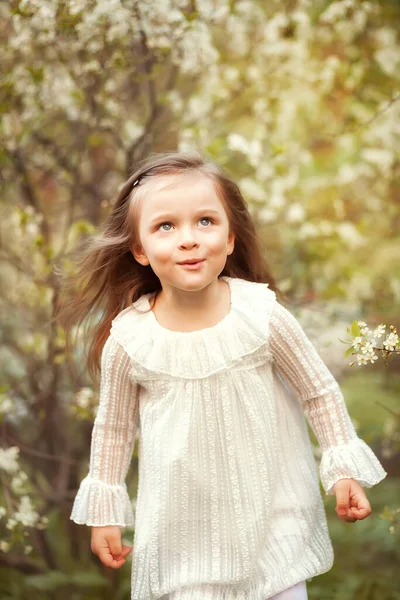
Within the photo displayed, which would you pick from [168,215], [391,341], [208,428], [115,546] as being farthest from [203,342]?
[115,546]

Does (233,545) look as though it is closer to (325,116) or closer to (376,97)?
(376,97)

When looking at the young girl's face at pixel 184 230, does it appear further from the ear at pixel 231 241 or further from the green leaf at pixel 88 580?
the green leaf at pixel 88 580

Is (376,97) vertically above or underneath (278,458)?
above

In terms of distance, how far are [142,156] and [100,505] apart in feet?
4.78

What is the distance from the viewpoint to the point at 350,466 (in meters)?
1.81

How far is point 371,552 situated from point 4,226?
2.18 meters

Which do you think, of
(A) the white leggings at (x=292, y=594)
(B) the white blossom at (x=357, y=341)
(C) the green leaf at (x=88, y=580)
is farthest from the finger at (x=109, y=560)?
(C) the green leaf at (x=88, y=580)

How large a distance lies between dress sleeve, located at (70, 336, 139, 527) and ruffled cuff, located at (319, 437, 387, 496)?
0.50 meters

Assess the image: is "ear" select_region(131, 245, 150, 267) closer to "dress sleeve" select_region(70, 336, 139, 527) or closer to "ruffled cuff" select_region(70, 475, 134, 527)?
"dress sleeve" select_region(70, 336, 139, 527)

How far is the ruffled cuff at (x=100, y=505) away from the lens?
1.92 m

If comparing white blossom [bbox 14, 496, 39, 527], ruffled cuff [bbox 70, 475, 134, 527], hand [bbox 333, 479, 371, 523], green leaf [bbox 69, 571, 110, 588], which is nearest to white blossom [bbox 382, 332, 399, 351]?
hand [bbox 333, 479, 371, 523]

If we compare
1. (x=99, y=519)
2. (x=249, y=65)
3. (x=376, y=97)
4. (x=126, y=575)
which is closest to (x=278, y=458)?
(x=99, y=519)

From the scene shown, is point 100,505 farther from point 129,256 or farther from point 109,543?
point 129,256

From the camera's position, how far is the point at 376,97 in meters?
3.84
